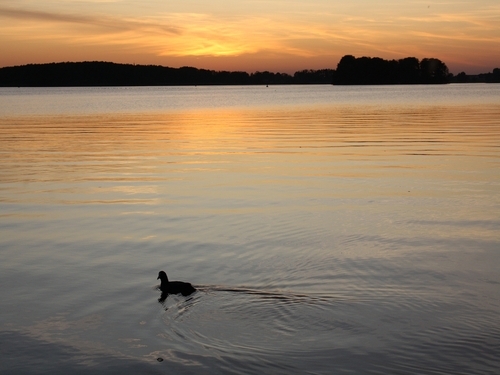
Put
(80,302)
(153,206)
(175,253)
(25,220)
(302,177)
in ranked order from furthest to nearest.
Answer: (302,177) → (153,206) → (25,220) → (175,253) → (80,302)

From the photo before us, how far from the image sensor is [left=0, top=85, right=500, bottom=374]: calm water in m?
7.49

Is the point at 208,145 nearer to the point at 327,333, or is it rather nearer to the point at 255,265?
the point at 255,265

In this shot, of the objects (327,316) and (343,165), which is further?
(343,165)

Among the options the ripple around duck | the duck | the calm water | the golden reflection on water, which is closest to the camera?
the ripple around duck

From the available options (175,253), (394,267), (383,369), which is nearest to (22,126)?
Result: (175,253)

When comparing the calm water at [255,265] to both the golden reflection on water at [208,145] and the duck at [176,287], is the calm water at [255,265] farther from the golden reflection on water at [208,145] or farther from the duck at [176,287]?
the golden reflection on water at [208,145]

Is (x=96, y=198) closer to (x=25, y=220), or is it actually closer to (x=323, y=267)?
(x=25, y=220)

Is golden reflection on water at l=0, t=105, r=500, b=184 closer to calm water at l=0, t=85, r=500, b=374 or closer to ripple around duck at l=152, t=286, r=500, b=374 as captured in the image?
calm water at l=0, t=85, r=500, b=374

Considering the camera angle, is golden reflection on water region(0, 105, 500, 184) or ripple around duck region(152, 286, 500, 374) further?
golden reflection on water region(0, 105, 500, 184)

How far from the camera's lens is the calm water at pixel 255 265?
7492 mm

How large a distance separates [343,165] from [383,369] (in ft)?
53.6

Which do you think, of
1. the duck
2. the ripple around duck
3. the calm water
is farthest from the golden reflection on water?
the ripple around duck

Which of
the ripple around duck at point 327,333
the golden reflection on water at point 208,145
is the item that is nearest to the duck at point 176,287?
the ripple around duck at point 327,333

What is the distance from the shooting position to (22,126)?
4519cm
